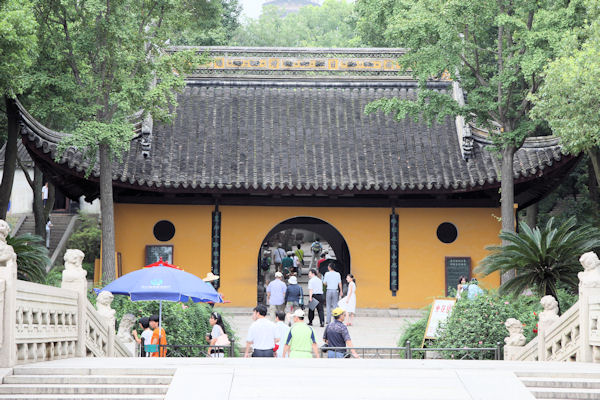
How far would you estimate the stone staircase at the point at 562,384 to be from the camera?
870cm

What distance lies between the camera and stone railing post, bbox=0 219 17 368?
29.3ft

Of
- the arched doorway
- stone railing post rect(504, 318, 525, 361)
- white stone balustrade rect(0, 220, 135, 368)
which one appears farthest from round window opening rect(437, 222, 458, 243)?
white stone balustrade rect(0, 220, 135, 368)

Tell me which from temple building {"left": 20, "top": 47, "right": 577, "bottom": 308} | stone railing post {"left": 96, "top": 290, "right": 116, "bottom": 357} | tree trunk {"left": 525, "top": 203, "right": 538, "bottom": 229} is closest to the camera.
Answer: stone railing post {"left": 96, "top": 290, "right": 116, "bottom": 357}

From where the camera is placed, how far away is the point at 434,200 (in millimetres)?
23422

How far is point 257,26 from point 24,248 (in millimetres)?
47568

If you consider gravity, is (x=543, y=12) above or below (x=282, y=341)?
above

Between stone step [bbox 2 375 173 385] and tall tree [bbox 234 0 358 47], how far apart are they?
4270cm

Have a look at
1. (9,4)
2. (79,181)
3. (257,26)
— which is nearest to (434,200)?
(79,181)

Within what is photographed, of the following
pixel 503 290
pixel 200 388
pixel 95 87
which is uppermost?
pixel 95 87

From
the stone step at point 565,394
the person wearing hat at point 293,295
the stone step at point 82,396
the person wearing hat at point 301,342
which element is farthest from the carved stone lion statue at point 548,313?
the person wearing hat at point 293,295

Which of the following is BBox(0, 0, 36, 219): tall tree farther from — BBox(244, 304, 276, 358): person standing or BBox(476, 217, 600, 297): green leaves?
BBox(476, 217, 600, 297): green leaves

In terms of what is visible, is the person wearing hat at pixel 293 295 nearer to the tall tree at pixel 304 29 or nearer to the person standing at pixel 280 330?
the person standing at pixel 280 330

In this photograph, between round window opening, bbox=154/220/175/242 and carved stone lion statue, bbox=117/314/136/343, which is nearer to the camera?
carved stone lion statue, bbox=117/314/136/343

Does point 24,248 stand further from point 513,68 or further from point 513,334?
point 513,68
